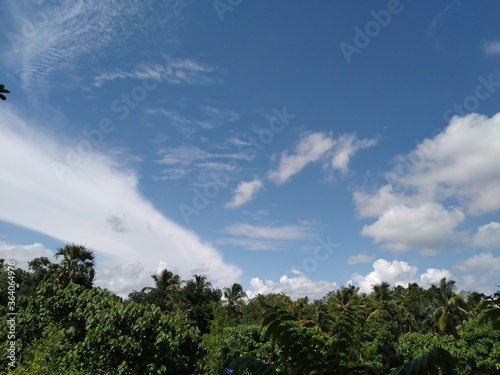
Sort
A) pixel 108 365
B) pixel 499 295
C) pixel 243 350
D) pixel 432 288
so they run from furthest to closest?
pixel 432 288 → pixel 243 350 → pixel 108 365 → pixel 499 295

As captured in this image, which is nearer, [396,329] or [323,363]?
[323,363]

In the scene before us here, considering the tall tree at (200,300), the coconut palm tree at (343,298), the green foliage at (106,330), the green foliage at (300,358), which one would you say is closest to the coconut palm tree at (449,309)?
the coconut palm tree at (343,298)

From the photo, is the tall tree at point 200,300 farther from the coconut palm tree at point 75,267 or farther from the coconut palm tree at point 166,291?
the coconut palm tree at point 75,267

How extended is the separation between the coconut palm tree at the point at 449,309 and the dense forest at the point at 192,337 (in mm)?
128

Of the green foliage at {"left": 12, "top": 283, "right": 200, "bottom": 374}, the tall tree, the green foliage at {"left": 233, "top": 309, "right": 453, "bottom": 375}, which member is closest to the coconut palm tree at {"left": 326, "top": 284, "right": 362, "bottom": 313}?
the tall tree

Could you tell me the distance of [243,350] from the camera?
2583cm

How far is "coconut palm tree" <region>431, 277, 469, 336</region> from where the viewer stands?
4422 cm

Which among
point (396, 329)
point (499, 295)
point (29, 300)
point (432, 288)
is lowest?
point (499, 295)

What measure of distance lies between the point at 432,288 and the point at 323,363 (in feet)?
170

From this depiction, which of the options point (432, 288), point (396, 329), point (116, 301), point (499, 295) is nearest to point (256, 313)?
point (396, 329)

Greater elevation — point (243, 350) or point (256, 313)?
point (256, 313)

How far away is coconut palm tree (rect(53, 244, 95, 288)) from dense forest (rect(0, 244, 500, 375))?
0.10 meters

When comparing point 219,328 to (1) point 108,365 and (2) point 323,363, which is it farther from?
(2) point 323,363

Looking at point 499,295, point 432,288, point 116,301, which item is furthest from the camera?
point 432,288
